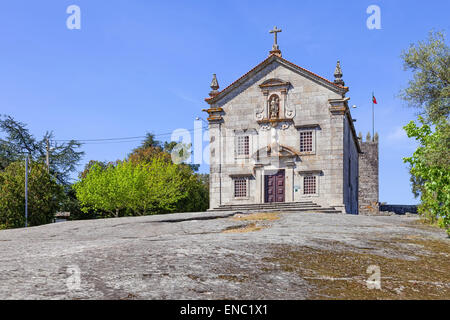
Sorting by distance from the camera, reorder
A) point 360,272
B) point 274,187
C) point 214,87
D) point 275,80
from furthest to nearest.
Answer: point 214,87, point 275,80, point 274,187, point 360,272

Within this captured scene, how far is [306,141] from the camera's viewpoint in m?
33.1

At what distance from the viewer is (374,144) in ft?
200

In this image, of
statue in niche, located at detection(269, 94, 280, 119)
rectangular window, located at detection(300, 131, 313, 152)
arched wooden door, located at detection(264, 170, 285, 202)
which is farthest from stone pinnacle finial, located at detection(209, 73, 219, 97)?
arched wooden door, located at detection(264, 170, 285, 202)

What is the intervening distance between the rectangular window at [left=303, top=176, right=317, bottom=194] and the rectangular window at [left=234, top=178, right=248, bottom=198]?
13.9ft

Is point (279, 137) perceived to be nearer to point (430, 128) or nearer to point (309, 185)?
point (309, 185)

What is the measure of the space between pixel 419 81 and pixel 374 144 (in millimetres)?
44580

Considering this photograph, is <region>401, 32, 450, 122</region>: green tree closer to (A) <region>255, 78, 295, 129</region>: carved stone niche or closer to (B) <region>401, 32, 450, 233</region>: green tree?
(B) <region>401, 32, 450, 233</region>: green tree

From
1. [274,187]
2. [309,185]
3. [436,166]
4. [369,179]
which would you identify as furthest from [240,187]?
[369,179]

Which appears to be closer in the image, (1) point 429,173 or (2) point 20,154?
(1) point 429,173

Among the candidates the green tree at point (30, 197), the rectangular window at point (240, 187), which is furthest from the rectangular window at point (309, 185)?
the green tree at point (30, 197)

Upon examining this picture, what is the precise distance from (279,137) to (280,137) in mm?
71

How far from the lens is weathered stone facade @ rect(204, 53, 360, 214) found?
32469mm

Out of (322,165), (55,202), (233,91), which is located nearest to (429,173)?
(322,165)
